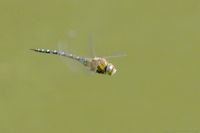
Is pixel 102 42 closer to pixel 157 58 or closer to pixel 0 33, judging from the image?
pixel 157 58

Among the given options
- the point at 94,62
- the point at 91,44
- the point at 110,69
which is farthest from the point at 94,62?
the point at 91,44

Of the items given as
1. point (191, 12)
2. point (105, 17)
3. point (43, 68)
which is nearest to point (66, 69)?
point (43, 68)

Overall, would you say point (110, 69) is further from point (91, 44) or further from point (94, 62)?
point (91, 44)

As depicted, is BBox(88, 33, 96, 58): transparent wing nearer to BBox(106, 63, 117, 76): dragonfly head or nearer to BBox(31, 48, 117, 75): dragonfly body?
BBox(31, 48, 117, 75): dragonfly body

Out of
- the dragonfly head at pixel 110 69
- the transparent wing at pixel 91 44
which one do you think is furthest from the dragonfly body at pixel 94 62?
the transparent wing at pixel 91 44

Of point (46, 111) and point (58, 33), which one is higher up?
point (58, 33)

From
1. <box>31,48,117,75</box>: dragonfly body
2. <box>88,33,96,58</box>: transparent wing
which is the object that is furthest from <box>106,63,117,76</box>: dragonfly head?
<box>88,33,96,58</box>: transparent wing

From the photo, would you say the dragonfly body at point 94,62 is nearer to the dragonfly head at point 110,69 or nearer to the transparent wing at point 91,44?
the dragonfly head at point 110,69

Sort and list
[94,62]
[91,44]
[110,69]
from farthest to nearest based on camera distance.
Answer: [91,44] < [94,62] < [110,69]
